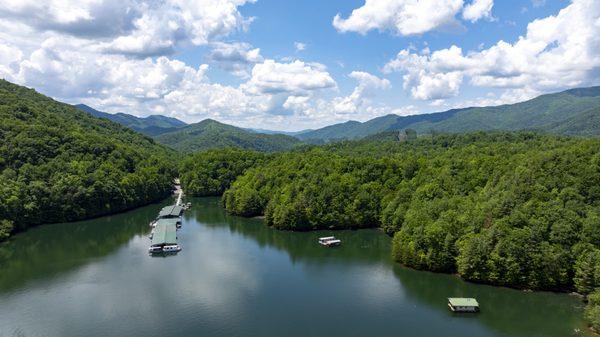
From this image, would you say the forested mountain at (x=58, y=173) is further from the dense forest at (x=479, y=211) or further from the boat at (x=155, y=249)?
the dense forest at (x=479, y=211)

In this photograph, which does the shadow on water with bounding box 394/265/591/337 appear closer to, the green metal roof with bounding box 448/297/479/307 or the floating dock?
the green metal roof with bounding box 448/297/479/307

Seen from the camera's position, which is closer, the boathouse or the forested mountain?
the boathouse

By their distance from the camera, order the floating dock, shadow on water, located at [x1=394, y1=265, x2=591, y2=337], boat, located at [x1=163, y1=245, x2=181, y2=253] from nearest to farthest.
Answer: shadow on water, located at [x1=394, y1=265, x2=591, y2=337]
boat, located at [x1=163, y1=245, x2=181, y2=253]
the floating dock

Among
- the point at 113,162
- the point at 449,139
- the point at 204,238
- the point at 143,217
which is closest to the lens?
the point at 204,238

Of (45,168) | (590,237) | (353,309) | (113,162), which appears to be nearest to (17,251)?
(45,168)

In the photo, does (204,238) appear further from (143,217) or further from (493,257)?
(493,257)

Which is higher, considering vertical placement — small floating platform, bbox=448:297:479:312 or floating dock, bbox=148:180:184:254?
floating dock, bbox=148:180:184:254

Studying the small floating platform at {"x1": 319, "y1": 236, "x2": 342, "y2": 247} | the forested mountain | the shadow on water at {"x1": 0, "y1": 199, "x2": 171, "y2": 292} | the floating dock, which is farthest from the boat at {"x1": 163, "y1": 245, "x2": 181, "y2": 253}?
the forested mountain
